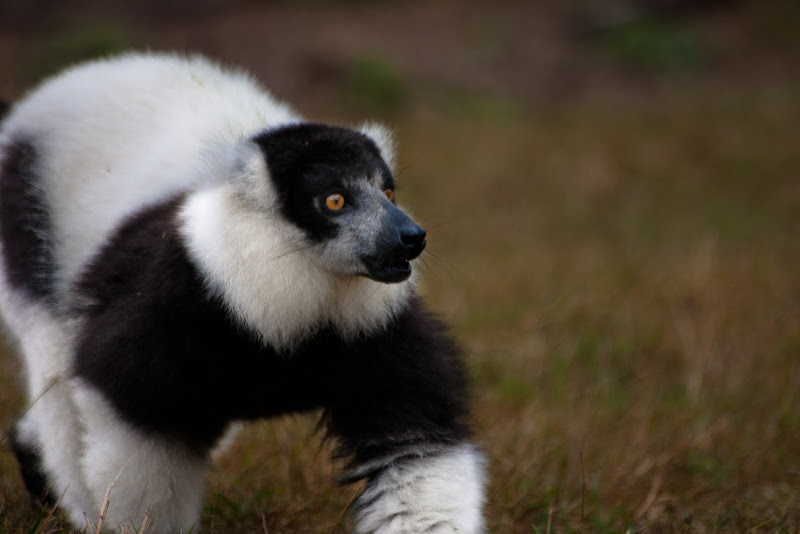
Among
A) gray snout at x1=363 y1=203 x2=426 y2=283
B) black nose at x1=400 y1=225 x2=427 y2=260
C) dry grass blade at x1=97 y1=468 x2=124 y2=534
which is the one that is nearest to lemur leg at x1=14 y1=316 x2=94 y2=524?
dry grass blade at x1=97 y1=468 x2=124 y2=534

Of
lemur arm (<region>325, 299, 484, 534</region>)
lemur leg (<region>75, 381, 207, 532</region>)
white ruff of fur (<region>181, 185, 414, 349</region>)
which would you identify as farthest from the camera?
lemur leg (<region>75, 381, 207, 532</region>)

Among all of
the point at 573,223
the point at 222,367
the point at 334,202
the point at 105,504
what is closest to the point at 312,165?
the point at 334,202

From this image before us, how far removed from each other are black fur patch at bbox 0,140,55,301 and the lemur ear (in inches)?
55.3

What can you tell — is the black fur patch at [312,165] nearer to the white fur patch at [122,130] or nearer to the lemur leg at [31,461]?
the white fur patch at [122,130]

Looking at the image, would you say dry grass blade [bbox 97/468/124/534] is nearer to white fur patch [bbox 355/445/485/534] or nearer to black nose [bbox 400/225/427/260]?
white fur patch [bbox 355/445/485/534]

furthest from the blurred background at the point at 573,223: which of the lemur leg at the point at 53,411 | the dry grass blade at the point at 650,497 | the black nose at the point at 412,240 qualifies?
the black nose at the point at 412,240

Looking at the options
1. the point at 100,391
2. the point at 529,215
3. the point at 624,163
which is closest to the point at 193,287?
the point at 100,391

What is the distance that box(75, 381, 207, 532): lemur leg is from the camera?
3.41 m

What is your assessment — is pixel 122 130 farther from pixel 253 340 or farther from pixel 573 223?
pixel 573 223

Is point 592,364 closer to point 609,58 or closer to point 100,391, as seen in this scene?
point 100,391

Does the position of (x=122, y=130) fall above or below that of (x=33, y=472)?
above

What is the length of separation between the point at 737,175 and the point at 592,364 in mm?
5418

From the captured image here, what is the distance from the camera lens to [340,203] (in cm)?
337

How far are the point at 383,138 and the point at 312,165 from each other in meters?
0.55
